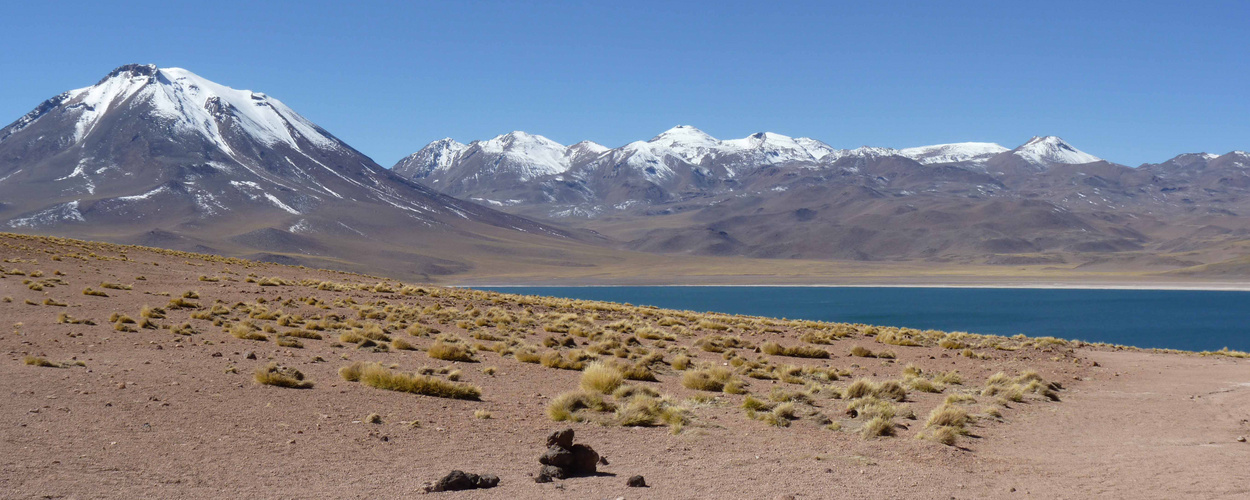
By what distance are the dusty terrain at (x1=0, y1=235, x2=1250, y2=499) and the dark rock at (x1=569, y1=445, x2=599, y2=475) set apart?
0.19 meters

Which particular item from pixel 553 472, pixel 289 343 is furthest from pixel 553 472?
pixel 289 343

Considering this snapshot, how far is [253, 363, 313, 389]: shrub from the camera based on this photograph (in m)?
12.3

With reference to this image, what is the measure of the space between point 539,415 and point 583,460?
3.05 meters

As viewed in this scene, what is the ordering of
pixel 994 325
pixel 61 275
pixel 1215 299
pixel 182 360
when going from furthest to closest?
pixel 1215 299, pixel 994 325, pixel 61 275, pixel 182 360

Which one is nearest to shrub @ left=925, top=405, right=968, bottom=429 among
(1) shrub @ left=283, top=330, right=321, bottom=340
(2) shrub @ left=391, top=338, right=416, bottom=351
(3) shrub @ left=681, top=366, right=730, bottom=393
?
(3) shrub @ left=681, top=366, right=730, bottom=393

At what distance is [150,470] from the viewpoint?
27.0 feet

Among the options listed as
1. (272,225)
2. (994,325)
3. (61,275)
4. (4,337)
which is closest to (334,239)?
(272,225)

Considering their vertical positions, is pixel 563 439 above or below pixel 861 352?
above

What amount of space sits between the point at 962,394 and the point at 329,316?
1459 centimetres

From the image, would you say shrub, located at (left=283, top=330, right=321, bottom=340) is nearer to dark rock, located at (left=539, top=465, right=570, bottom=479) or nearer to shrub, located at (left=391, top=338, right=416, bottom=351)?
shrub, located at (left=391, top=338, right=416, bottom=351)

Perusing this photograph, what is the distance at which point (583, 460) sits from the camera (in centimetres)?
907

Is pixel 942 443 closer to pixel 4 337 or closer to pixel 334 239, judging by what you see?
pixel 4 337

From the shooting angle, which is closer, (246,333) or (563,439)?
(563,439)

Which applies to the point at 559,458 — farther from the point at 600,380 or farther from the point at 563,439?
the point at 600,380
